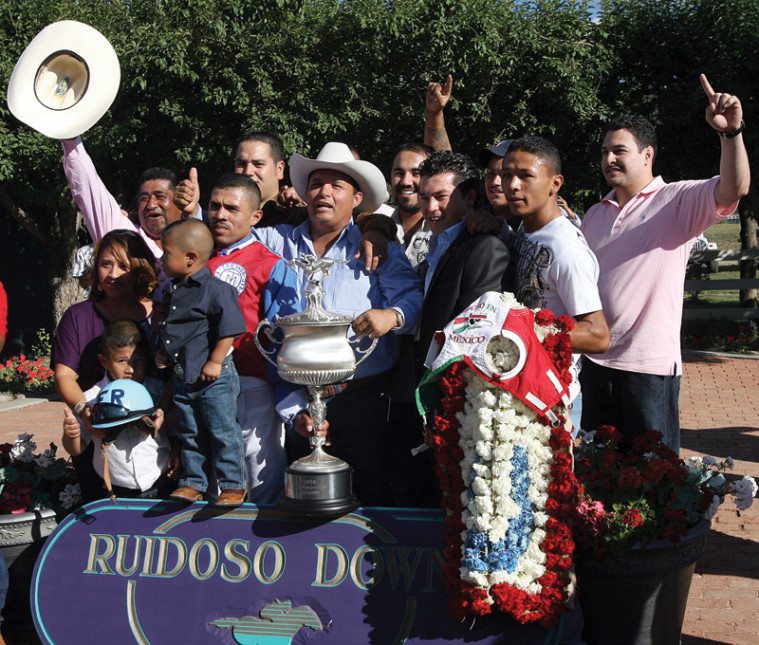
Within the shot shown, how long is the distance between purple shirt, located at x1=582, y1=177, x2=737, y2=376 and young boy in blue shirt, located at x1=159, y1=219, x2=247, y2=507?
1.81 m

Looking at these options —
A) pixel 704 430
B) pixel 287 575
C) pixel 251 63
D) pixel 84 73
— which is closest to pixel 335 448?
pixel 287 575

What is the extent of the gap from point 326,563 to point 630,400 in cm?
170

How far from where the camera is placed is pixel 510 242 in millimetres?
4160

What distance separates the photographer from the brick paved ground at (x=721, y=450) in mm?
4508

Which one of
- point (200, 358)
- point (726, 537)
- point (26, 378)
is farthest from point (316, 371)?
point (26, 378)

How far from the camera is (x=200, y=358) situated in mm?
4000

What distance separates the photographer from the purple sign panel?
362cm

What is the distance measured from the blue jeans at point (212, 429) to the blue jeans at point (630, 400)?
1783 mm

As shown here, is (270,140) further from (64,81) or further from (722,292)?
(722,292)

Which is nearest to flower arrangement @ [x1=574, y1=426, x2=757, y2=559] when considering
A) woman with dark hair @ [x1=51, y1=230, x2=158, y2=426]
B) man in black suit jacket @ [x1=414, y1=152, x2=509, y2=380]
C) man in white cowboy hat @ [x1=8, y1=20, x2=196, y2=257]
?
man in black suit jacket @ [x1=414, y1=152, x2=509, y2=380]

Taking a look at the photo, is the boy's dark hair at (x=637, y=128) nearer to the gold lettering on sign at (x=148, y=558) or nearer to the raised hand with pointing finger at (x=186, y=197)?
the raised hand with pointing finger at (x=186, y=197)

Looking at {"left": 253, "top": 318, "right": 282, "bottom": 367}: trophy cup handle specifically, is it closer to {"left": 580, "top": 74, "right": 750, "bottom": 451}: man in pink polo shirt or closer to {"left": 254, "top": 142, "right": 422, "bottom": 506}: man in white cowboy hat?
{"left": 254, "top": 142, "right": 422, "bottom": 506}: man in white cowboy hat

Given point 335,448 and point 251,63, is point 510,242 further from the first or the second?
point 251,63

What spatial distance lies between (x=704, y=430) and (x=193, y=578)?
22.2ft
